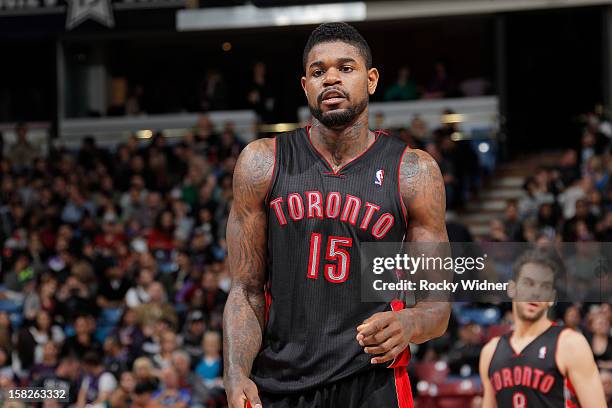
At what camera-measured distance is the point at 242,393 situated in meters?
4.14

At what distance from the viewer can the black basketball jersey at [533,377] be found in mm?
6426

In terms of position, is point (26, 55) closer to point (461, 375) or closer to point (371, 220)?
point (461, 375)

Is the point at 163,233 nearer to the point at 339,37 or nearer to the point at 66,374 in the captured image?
the point at 66,374

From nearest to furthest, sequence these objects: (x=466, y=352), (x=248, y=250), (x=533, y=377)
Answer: (x=248, y=250), (x=533, y=377), (x=466, y=352)

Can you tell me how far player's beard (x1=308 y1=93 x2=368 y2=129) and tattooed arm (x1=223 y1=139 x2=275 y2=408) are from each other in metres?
0.26

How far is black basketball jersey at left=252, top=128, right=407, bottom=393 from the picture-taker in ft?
13.9

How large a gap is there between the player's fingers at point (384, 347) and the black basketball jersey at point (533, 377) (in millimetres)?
2705

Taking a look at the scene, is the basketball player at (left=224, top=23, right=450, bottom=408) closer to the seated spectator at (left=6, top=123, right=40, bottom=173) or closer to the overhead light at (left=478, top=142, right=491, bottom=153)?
the overhead light at (left=478, top=142, right=491, bottom=153)

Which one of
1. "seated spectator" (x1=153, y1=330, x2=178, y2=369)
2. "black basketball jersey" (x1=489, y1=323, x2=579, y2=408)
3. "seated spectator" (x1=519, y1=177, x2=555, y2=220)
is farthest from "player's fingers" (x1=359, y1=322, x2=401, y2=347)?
"seated spectator" (x1=519, y1=177, x2=555, y2=220)

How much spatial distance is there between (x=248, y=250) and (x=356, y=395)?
2.31 ft

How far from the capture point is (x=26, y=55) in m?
22.1

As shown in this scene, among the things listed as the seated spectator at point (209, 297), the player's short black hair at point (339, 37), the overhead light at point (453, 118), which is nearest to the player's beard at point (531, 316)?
the player's short black hair at point (339, 37)

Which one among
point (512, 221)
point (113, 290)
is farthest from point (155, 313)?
point (512, 221)

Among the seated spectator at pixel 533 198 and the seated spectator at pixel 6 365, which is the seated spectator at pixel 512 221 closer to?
the seated spectator at pixel 533 198
